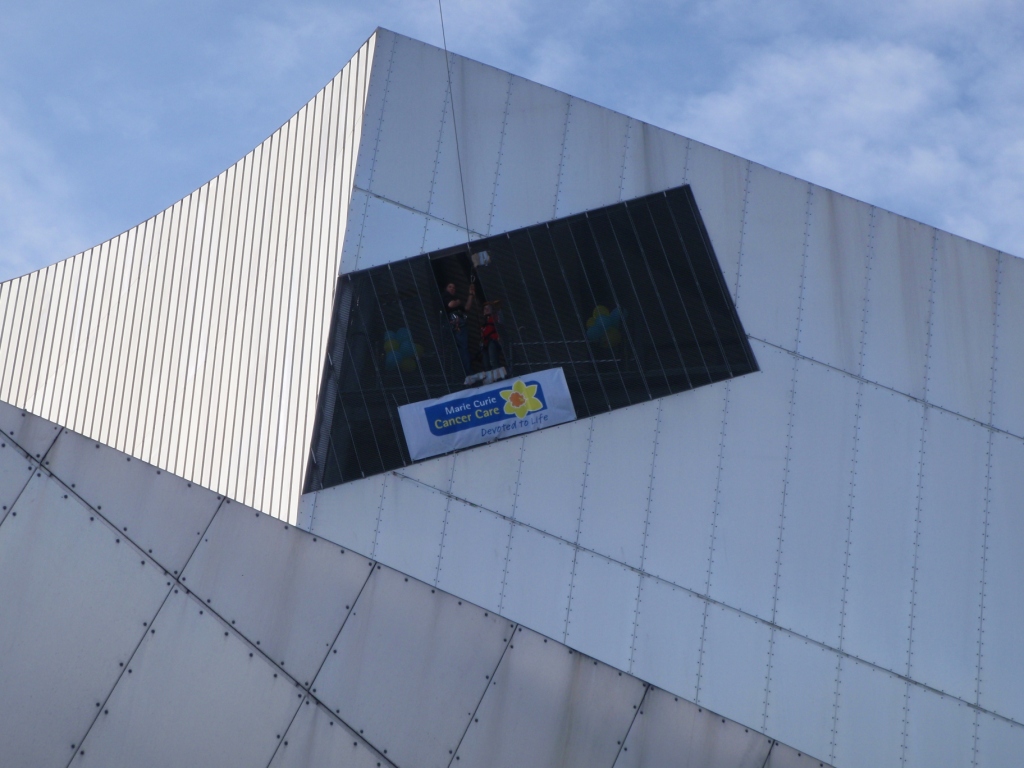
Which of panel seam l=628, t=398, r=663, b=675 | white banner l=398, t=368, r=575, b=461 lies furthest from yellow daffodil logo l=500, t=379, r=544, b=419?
panel seam l=628, t=398, r=663, b=675

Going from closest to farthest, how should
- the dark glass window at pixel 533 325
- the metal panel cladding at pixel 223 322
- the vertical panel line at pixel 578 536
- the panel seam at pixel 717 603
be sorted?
the vertical panel line at pixel 578 536
the panel seam at pixel 717 603
the dark glass window at pixel 533 325
the metal panel cladding at pixel 223 322

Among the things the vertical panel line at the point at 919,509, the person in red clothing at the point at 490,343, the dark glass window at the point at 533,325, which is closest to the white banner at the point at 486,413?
the dark glass window at the point at 533,325

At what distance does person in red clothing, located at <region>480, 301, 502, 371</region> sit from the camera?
47.5 ft

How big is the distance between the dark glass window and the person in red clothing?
0.03 meters

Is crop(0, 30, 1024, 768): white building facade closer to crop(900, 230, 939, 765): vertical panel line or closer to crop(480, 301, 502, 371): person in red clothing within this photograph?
crop(900, 230, 939, 765): vertical panel line

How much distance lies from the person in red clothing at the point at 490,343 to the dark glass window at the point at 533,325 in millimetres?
28

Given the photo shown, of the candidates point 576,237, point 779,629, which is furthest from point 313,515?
point 779,629

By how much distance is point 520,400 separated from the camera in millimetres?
14398

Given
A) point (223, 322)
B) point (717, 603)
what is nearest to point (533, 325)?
point (717, 603)

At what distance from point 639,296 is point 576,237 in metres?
1.19

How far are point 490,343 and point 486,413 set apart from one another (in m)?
0.94

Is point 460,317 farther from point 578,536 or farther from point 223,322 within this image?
point 223,322

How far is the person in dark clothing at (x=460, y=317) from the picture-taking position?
1444 cm

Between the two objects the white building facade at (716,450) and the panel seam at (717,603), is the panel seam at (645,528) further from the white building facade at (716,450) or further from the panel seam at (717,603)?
the panel seam at (717,603)
